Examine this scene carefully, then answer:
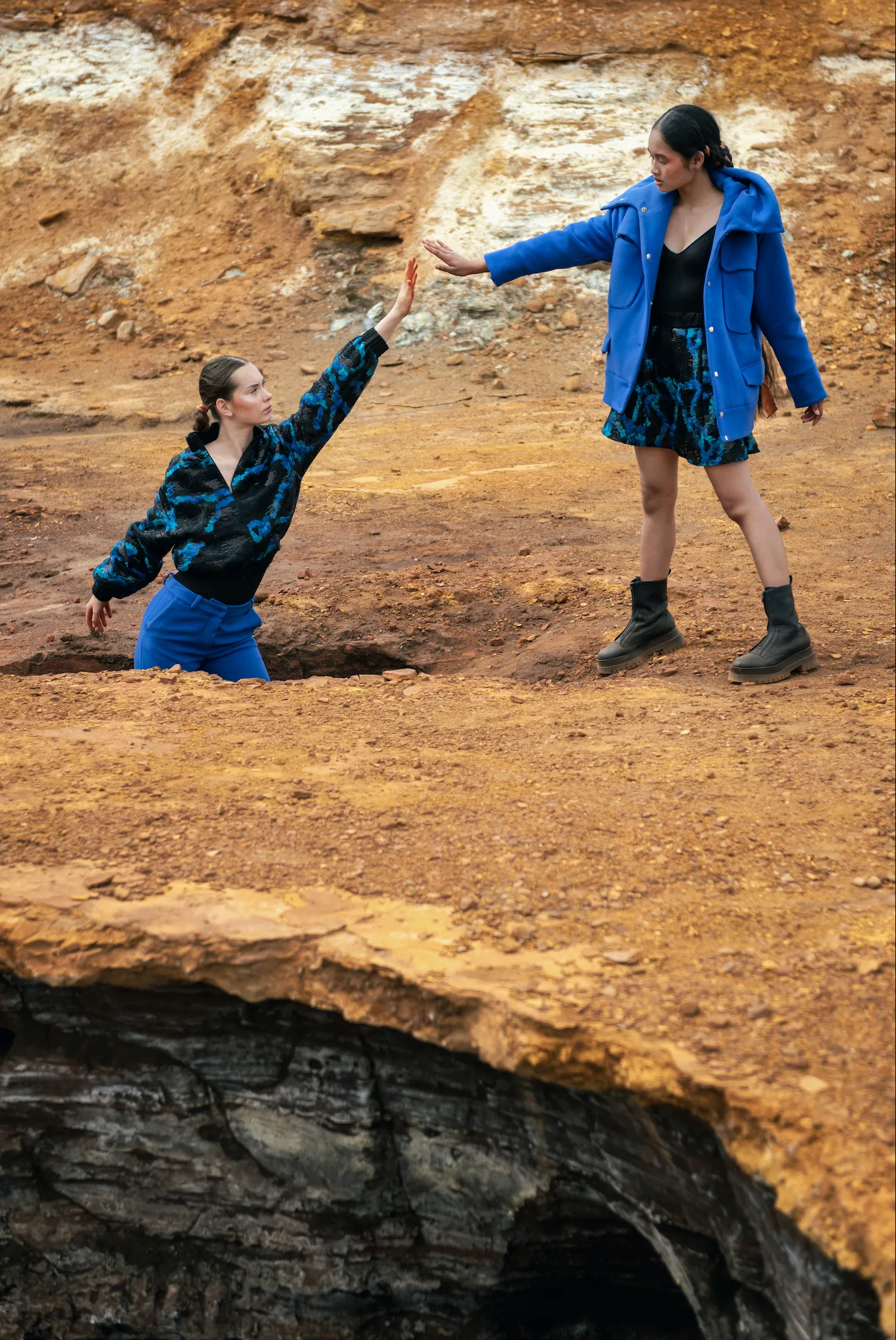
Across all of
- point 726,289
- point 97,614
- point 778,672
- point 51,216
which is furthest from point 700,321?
point 51,216

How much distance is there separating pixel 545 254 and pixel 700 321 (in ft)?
1.98

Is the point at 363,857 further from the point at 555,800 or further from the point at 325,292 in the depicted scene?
the point at 325,292

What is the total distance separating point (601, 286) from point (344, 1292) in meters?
9.61

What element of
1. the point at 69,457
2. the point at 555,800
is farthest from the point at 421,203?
the point at 555,800

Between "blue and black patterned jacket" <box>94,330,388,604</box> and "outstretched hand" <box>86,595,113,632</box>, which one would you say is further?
"outstretched hand" <box>86,595,113,632</box>

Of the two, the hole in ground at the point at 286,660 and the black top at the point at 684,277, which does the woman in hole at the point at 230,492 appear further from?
the hole in ground at the point at 286,660

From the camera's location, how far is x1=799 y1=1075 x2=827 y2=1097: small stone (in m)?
2.10

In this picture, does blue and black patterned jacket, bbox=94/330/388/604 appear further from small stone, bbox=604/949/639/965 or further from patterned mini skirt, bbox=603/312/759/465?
small stone, bbox=604/949/639/965

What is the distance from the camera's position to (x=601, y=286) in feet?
36.6

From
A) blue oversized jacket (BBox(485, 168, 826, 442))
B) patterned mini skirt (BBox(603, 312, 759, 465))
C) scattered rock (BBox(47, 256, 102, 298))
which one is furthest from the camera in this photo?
scattered rock (BBox(47, 256, 102, 298))

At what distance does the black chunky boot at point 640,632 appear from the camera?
172 inches

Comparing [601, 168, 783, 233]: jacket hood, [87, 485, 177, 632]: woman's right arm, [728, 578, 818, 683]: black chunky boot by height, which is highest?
[601, 168, 783, 233]: jacket hood

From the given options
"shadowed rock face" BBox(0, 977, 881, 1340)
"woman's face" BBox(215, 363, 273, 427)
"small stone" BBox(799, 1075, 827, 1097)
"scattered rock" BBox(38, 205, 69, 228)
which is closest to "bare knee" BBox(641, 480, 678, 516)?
"woman's face" BBox(215, 363, 273, 427)

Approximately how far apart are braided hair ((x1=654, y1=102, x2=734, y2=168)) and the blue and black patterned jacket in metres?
1.16
